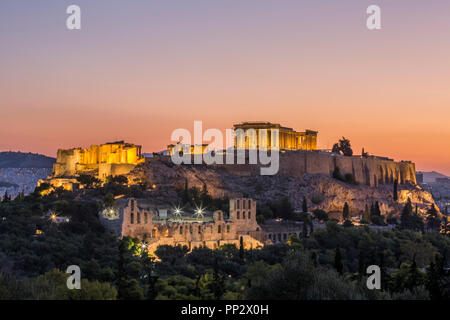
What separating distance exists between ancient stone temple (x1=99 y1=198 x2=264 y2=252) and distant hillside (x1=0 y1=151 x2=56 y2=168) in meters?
58.4

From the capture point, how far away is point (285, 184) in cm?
6122

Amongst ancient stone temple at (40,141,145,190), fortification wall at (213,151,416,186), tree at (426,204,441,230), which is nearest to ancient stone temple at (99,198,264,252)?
ancient stone temple at (40,141,145,190)

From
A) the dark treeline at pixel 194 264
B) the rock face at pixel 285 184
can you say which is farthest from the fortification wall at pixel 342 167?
the dark treeline at pixel 194 264

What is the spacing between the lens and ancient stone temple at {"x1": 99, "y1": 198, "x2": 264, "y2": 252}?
34.7 meters

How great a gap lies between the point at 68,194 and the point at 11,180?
49862 mm

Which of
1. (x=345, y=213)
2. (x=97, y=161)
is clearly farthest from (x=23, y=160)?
(x=345, y=213)

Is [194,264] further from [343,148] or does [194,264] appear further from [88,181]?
[343,148]

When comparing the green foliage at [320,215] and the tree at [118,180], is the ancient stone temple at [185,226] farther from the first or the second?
the green foliage at [320,215]

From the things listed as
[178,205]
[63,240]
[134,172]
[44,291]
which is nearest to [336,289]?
[44,291]

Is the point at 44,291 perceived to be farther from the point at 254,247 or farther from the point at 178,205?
the point at 178,205

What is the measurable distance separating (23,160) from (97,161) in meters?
42.7

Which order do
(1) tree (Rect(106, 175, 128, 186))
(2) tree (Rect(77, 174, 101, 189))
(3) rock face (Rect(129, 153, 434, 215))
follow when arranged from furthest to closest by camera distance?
(3) rock face (Rect(129, 153, 434, 215))
(2) tree (Rect(77, 174, 101, 189))
(1) tree (Rect(106, 175, 128, 186))

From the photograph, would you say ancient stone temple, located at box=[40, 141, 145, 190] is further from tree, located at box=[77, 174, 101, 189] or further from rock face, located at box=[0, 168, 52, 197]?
rock face, located at box=[0, 168, 52, 197]

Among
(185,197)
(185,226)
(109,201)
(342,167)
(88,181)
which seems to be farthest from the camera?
(342,167)
